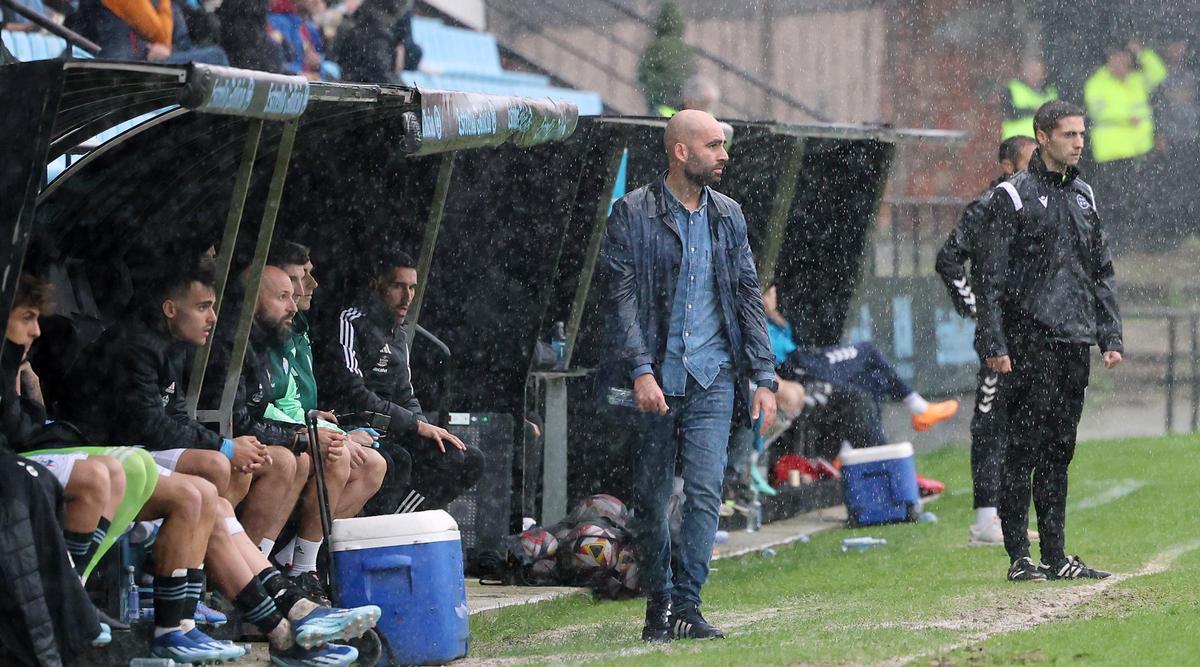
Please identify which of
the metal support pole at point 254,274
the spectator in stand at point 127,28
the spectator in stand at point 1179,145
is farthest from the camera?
the spectator in stand at point 1179,145

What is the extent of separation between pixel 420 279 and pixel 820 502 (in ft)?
16.6

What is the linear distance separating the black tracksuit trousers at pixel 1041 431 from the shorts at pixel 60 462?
475 cm

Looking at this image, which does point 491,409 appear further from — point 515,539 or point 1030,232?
point 1030,232

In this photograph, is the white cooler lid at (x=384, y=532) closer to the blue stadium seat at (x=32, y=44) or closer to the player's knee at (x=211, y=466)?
the player's knee at (x=211, y=466)

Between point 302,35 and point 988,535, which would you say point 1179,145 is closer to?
point 302,35

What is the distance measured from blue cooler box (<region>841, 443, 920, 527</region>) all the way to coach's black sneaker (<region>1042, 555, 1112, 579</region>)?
12.2ft

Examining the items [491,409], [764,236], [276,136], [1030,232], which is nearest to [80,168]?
[276,136]

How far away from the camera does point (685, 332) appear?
25.8ft

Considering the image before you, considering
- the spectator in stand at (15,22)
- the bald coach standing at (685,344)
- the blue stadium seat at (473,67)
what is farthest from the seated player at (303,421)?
the blue stadium seat at (473,67)

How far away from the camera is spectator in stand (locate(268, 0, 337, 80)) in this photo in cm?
1622

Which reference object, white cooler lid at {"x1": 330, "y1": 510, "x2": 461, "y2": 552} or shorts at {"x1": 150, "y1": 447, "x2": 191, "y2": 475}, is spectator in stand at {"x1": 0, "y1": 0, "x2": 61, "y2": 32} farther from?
white cooler lid at {"x1": 330, "y1": 510, "x2": 461, "y2": 552}

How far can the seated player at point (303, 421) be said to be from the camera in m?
8.03

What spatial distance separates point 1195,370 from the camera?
733 inches

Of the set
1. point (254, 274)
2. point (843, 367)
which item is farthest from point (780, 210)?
point (254, 274)
